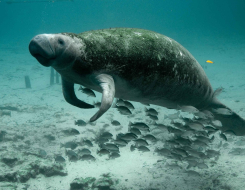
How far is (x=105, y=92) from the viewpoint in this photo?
2.29 m

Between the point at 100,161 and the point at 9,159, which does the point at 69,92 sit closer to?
the point at 9,159

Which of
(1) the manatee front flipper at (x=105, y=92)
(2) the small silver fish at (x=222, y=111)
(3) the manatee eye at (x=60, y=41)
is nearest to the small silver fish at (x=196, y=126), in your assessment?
(2) the small silver fish at (x=222, y=111)

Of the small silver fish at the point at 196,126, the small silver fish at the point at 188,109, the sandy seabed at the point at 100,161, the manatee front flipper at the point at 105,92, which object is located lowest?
the sandy seabed at the point at 100,161

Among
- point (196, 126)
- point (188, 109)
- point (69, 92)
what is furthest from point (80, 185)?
point (188, 109)

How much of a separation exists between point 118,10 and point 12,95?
193 metres

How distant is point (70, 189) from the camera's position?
552 centimetres

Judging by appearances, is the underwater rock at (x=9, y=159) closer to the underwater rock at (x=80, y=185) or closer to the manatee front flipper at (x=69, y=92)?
the underwater rock at (x=80, y=185)

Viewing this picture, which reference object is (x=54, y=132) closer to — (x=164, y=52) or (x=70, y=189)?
(x=70, y=189)

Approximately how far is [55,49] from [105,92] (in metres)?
0.76

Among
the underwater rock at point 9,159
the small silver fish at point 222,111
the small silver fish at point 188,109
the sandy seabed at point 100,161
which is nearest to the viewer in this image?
the small silver fish at point 188,109

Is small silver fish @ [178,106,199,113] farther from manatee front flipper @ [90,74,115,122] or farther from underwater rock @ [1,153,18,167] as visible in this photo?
underwater rock @ [1,153,18,167]

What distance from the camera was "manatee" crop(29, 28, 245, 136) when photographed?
89.7 inches

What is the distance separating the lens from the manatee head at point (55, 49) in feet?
6.82

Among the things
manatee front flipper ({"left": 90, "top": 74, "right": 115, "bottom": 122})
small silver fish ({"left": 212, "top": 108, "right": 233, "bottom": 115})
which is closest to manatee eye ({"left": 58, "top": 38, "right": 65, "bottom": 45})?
manatee front flipper ({"left": 90, "top": 74, "right": 115, "bottom": 122})
